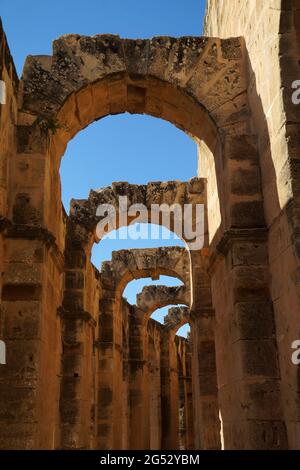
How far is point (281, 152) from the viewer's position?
16.8 ft

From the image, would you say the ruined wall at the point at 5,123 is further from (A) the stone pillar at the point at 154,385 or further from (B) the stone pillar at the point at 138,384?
(A) the stone pillar at the point at 154,385

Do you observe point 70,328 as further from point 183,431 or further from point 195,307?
point 183,431

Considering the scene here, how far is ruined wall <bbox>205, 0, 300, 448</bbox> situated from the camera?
4.77 metres

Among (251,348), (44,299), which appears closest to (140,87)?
(44,299)

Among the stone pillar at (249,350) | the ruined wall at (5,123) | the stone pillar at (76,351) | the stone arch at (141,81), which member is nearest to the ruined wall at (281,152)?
the stone pillar at (249,350)

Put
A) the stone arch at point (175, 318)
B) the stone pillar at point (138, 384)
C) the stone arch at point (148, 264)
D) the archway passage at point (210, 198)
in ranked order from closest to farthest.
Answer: the archway passage at point (210, 198)
the stone arch at point (148, 264)
the stone pillar at point (138, 384)
the stone arch at point (175, 318)

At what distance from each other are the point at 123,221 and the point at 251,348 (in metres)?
7.02

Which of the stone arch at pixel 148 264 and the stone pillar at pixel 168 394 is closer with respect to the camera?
the stone arch at pixel 148 264

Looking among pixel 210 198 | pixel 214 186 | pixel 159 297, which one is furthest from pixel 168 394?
pixel 214 186

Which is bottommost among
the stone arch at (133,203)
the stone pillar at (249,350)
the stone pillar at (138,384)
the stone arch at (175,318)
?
the stone pillar at (249,350)

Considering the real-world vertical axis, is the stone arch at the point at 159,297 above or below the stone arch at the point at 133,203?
above

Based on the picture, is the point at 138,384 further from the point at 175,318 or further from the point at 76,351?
the point at 76,351

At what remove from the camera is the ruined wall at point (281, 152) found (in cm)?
477
